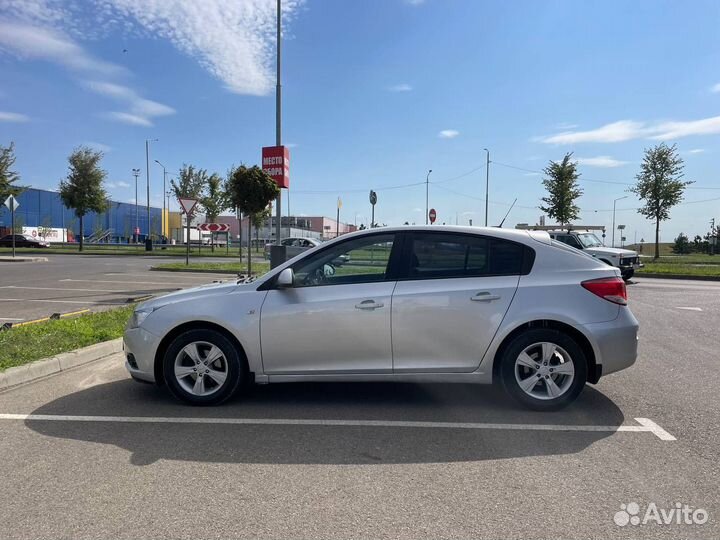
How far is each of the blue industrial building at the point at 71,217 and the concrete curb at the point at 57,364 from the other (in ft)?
199

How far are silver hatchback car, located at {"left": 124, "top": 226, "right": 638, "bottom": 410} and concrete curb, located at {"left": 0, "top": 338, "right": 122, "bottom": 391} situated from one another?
1.60 metres

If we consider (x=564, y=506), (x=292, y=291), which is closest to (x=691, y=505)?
(x=564, y=506)

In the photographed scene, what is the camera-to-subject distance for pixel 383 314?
4500 mm

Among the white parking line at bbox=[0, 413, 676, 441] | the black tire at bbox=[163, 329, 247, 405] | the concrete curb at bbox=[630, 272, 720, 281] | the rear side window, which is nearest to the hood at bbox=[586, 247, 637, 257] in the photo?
the concrete curb at bbox=[630, 272, 720, 281]

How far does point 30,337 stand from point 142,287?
27.8 feet

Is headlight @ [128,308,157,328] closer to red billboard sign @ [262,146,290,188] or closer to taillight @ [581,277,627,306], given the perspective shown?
taillight @ [581,277,627,306]

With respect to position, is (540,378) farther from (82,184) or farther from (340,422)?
(82,184)

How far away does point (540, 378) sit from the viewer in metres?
4.55

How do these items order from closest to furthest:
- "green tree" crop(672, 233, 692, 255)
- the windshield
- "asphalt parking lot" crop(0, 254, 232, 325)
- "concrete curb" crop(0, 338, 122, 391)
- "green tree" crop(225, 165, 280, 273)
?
"concrete curb" crop(0, 338, 122, 391), "asphalt parking lot" crop(0, 254, 232, 325), "green tree" crop(225, 165, 280, 273), the windshield, "green tree" crop(672, 233, 692, 255)

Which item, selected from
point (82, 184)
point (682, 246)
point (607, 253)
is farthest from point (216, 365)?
point (682, 246)

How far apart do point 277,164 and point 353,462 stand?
1214 centimetres

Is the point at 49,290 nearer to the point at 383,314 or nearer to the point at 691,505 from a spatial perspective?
the point at 383,314

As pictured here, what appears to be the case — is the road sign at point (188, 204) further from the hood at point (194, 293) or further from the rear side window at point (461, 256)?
the rear side window at point (461, 256)

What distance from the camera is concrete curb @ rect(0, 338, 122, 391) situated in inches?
209
